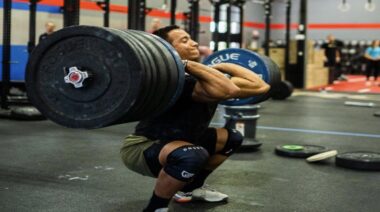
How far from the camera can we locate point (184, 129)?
2.14 meters

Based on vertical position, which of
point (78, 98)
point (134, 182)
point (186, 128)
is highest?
point (78, 98)

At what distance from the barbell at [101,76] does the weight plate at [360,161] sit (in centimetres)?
189

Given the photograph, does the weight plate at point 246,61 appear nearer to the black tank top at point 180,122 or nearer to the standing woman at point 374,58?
the black tank top at point 180,122

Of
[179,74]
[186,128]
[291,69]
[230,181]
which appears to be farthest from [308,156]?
[291,69]

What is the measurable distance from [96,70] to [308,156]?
2355 millimetres

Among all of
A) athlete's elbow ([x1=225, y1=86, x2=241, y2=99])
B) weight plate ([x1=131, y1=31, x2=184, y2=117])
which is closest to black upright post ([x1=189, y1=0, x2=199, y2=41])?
athlete's elbow ([x1=225, y1=86, x2=241, y2=99])

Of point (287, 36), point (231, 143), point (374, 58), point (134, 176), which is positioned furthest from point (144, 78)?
point (374, 58)

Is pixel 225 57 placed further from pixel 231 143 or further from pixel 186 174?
pixel 186 174

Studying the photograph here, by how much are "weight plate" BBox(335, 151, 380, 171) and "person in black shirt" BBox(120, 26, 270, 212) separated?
4.33 ft

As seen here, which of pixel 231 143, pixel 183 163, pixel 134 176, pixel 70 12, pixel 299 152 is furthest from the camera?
pixel 70 12

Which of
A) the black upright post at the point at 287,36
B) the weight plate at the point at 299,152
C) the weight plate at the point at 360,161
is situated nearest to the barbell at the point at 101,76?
the weight plate at the point at 360,161

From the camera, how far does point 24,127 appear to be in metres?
4.96

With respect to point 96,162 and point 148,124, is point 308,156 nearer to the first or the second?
point 96,162

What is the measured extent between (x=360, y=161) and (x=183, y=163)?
5.58ft
